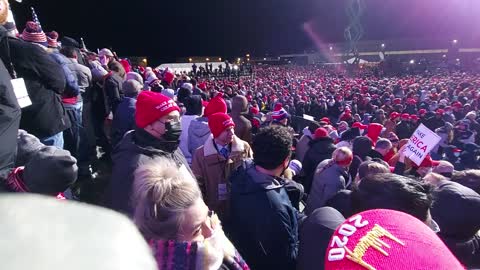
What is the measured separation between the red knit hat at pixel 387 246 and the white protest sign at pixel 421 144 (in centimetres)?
372

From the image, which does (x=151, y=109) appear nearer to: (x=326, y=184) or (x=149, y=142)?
(x=149, y=142)

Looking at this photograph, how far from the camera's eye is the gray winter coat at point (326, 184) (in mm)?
3340

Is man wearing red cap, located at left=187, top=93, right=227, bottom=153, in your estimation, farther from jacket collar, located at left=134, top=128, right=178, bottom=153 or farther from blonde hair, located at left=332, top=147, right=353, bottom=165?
jacket collar, located at left=134, top=128, right=178, bottom=153

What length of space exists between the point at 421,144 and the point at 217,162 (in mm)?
2417

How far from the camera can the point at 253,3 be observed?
101ft

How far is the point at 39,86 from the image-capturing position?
3.17m

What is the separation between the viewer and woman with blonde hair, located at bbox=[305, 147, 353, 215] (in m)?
3.35

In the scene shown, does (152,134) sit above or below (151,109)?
below

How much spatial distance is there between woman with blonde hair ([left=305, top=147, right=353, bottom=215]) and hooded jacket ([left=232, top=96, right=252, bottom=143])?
150 cm

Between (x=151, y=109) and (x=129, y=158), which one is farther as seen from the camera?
(x=151, y=109)

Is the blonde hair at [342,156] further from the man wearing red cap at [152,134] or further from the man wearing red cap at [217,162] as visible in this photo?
the man wearing red cap at [152,134]

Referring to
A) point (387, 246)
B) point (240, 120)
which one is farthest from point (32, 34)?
point (387, 246)

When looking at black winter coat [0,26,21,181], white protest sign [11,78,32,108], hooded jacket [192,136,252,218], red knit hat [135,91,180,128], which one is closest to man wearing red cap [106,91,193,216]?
red knit hat [135,91,180,128]

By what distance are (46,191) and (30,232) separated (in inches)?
51.8
